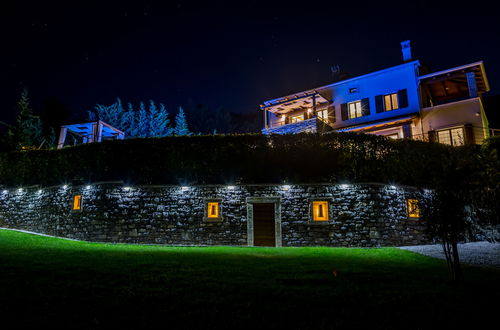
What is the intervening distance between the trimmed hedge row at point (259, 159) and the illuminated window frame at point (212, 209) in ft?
3.13

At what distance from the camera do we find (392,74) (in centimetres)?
2489

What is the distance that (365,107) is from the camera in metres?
25.7

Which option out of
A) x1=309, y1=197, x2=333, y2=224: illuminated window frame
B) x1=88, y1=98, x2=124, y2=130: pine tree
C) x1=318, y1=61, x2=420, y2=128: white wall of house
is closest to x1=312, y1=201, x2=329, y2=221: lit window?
x1=309, y1=197, x2=333, y2=224: illuminated window frame

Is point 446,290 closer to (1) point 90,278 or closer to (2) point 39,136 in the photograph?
(1) point 90,278

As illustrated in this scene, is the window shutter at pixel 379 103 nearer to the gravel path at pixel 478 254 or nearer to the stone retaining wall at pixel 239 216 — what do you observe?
the stone retaining wall at pixel 239 216

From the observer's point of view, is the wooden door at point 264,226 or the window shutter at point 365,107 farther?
the window shutter at point 365,107

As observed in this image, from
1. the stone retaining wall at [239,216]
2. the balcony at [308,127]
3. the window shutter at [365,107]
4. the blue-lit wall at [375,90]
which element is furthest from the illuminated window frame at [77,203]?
the window shutter at [365,107]

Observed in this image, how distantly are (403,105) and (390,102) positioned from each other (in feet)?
3.52

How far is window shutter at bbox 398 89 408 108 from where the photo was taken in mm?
24047

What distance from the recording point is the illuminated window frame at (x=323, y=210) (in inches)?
586

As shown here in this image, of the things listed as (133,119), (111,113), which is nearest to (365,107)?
(133,119)

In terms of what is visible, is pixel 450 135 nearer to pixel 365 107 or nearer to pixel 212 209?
pixel 365 107

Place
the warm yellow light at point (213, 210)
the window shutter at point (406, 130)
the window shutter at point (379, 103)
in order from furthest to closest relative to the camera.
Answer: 1. the window shutter at point (379, 103)
2. the window shutter at point (406, 130)
3. the warm yellow light at point (213, 210)

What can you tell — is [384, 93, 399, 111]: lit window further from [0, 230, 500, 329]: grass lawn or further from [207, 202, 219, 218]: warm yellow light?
[0, 230, 500, 329]: grass lawn
